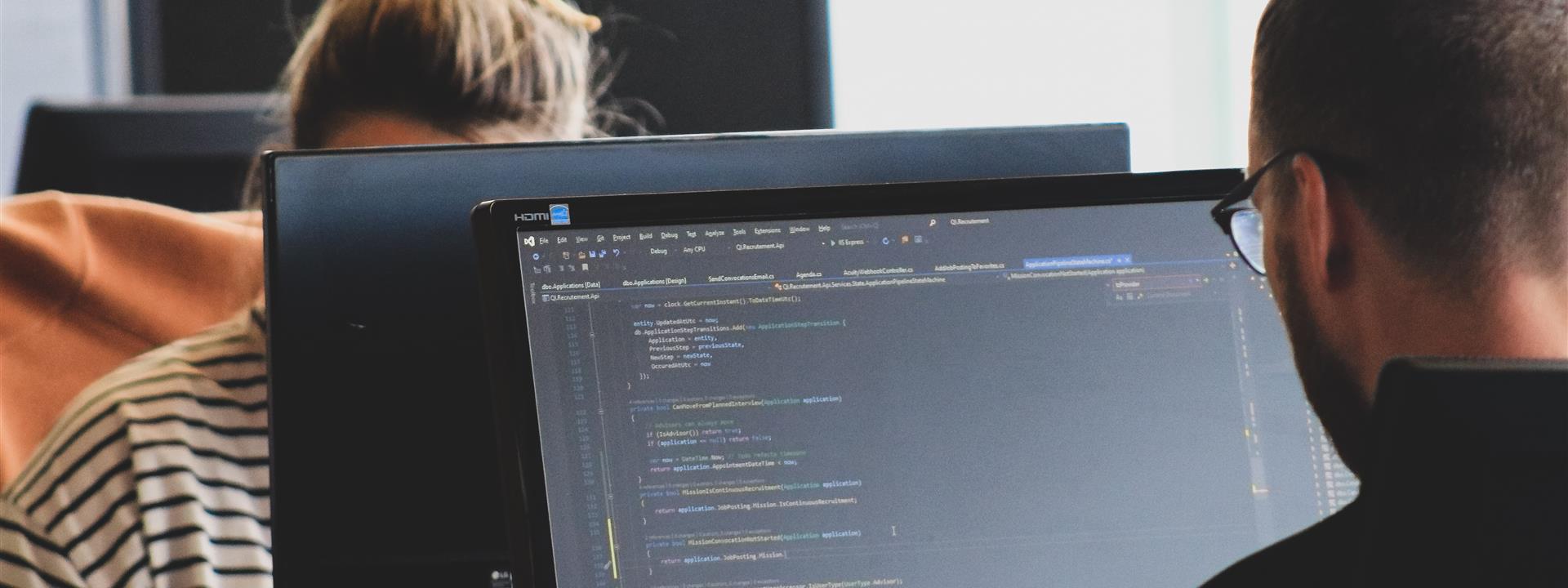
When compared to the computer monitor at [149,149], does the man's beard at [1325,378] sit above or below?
below

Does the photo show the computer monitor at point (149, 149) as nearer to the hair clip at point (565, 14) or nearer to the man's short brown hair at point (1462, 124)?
the hair clip at point (565, 14)

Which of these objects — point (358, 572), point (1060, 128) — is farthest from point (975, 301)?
point (358, 572)

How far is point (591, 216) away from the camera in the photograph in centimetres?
79

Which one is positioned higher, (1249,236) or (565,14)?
(565,14)

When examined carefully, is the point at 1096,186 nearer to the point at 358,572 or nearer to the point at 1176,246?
the point at 1176,246

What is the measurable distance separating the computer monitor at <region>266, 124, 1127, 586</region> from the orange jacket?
63 centimetres

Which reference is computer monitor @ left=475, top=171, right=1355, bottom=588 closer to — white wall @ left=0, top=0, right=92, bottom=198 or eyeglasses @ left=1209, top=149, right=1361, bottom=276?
eyeglasses @ left=1209, top=149, right=1361, bottom=276

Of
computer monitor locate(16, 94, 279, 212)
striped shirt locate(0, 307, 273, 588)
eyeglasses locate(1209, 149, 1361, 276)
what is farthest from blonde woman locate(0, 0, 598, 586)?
computer monitor locate(16, 94, 279, 212)

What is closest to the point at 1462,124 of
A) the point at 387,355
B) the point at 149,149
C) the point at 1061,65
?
the point at 387,355

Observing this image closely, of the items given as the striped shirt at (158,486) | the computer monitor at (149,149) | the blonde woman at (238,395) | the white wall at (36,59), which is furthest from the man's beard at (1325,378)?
the white wall at (36,59)

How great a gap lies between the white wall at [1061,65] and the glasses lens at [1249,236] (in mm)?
2136

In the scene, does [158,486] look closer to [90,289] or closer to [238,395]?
[238,395]

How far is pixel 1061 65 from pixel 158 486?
2.45 meters

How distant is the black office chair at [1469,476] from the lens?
51cm
